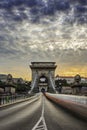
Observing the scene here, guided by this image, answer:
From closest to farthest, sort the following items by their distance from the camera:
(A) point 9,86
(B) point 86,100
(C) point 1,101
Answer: (B) point 86,100
(C) point 1,101
(A) point 9,86

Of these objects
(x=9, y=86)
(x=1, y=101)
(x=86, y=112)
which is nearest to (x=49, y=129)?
(x=86, y=112)

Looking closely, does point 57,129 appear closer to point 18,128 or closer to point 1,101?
point 18,128

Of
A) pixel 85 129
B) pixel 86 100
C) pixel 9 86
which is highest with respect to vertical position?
pixel 9 86

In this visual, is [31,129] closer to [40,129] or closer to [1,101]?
[40,129]

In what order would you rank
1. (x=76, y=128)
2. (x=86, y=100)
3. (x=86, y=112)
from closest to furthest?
(x=76, y=128)
(x=86, y=112)
(x=86, y=100)

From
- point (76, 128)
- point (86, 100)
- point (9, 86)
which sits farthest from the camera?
point (9, 86)

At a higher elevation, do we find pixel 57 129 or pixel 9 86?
pixel 9 86

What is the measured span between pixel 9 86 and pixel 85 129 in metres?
124

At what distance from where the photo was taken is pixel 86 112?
24188 mm

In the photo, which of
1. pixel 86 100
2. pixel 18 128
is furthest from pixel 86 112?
pixel 18 128

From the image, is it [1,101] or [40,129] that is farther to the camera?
[1,101]

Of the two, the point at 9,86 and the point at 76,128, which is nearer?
the point at 76,128

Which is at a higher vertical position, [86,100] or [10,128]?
[86,100]

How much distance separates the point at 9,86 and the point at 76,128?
404 ft
